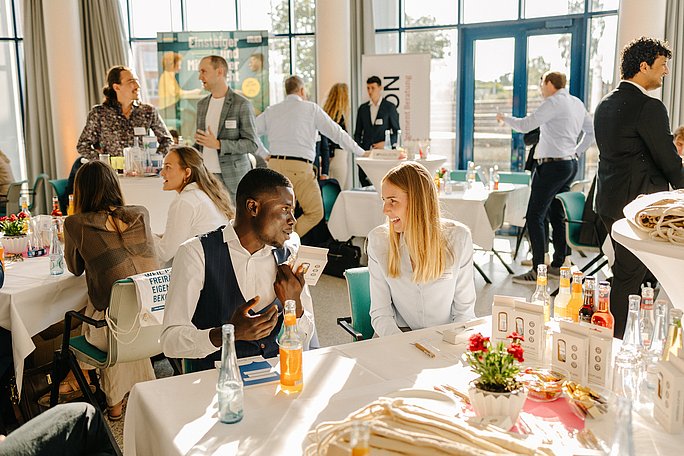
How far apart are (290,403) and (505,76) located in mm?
7610

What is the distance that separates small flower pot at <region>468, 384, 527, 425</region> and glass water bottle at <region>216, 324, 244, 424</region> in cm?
59

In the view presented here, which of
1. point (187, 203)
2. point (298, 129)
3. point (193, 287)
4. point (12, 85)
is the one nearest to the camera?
point (193, 287)

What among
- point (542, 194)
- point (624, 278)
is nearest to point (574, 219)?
point (542, 194)

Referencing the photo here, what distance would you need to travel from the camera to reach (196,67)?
9055mm

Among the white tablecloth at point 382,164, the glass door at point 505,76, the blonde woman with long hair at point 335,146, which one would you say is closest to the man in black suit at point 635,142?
the white tablecloth at point 382,164

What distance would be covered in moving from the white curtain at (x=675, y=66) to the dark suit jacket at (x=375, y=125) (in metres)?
2.82

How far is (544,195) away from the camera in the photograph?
245 inches

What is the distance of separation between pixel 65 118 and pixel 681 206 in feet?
27.5

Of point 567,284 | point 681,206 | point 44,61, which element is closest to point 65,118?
point 44,61

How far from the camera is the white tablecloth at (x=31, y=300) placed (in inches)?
127

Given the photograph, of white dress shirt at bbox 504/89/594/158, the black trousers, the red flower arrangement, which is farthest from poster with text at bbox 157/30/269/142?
the red flower arrangement

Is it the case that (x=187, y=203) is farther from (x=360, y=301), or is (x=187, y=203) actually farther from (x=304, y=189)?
(x=304, y=189)

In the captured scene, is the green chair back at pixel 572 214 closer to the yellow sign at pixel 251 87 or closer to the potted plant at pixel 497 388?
the potted plant at pixel 497 388

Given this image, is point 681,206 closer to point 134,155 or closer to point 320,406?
point 320,406
